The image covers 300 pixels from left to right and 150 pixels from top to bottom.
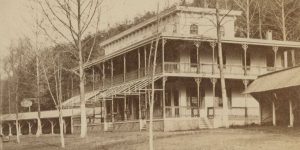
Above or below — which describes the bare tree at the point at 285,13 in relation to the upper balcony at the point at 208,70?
above

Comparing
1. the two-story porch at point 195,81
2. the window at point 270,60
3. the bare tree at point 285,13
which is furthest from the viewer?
the bare tree at point 285,13

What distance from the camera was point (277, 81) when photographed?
26.5m

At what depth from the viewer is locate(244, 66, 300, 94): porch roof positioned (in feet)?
80.4

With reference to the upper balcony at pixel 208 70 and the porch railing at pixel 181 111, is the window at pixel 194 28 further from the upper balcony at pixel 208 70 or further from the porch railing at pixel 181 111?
the porch railing at pixel 181 111

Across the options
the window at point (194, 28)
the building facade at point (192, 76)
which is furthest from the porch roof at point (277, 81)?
the window at point (194, 28)

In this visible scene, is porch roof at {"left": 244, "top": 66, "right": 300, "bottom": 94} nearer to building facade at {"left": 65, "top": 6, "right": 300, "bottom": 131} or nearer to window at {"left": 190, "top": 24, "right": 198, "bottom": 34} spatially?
building facade at {"left": 65, "top": 6, "right": 300, "bottom": 131}

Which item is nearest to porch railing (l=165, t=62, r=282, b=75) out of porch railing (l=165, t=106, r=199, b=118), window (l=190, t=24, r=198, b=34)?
porch railing (l=165, t=106, r=199, b=118)

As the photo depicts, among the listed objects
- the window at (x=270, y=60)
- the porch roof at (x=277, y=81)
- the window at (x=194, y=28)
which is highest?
the window at (x=194, y=28)

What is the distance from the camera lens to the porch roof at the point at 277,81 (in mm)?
→ 24516

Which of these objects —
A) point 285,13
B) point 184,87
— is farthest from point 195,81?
point 285,13

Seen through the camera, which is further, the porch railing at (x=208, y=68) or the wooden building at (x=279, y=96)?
the porch railing at (x=208, y=68)

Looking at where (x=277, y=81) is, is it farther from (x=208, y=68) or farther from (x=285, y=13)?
(x=285, y=13)

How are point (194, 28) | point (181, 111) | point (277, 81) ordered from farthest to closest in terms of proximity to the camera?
Result: point (194, 28) → point (181, 111) → point (277, 81)

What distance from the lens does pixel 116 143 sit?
77.5 ft
